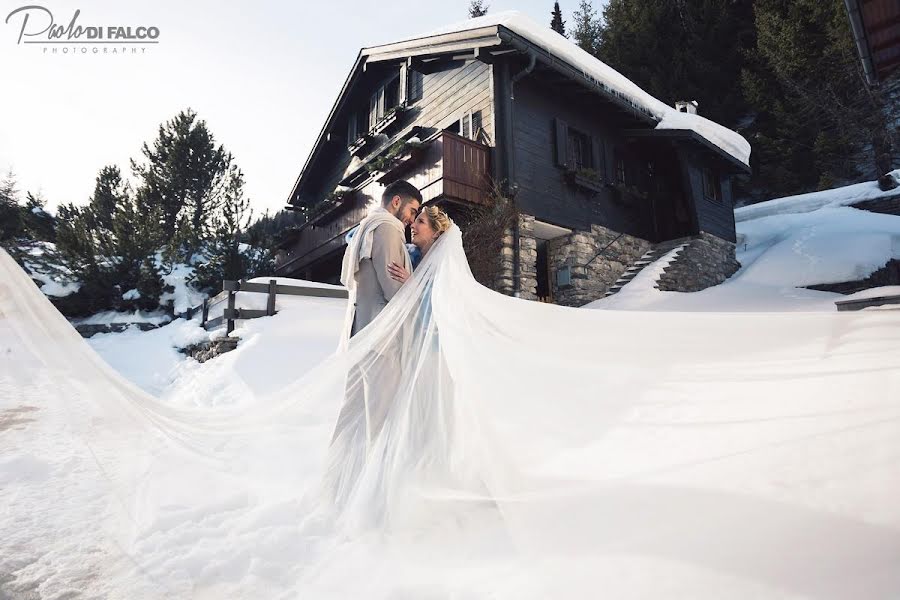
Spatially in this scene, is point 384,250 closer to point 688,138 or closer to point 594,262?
point 594,262

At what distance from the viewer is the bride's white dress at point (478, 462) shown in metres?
1.50

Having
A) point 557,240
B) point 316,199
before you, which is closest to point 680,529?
point 557,240

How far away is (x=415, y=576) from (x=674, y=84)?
84.3 feet

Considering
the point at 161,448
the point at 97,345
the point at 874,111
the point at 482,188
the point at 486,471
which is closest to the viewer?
the point at 486,471

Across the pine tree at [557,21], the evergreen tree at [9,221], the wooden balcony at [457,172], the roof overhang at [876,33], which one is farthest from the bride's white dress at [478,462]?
the pine tree at [557,21]

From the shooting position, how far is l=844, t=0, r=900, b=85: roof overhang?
4570 mm

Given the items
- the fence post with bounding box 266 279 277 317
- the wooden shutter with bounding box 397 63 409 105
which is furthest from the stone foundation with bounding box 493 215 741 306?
the wooden shutter with bounding box 397 63 409 105

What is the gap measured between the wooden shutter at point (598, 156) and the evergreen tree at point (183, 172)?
13536 millimetres

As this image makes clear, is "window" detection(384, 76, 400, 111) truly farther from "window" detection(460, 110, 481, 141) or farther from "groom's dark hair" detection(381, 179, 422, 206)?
"groom's dark hair" detection(381, 179, 422, 206)

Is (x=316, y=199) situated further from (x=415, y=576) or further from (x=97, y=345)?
(x=415, y=576)

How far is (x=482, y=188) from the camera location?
31.2 feet

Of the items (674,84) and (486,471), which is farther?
(674,84)

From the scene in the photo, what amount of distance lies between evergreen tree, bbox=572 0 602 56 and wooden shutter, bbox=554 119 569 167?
16890 millimetres

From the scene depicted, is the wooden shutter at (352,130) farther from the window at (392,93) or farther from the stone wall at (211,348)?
the stone wall at (211,348)
